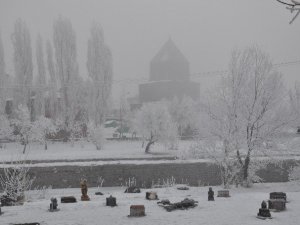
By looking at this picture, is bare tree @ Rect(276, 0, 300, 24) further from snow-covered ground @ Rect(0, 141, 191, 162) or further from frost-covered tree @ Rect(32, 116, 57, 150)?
frost-covered tree @ Rect(32, 116, 57, 150)

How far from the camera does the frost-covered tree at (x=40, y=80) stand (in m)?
41.3

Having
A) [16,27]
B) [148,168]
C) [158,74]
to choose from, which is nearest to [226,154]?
[148,168]

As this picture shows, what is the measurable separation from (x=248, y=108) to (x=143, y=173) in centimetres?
767

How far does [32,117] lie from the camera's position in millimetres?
40156

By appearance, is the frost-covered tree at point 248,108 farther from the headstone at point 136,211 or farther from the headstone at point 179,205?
the headstone at point 136,211

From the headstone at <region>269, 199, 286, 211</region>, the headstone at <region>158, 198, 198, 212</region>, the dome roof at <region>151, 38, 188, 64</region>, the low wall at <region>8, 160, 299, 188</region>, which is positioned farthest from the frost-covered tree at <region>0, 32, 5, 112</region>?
the dome roof at <region>151, 38, 188, 64</region>

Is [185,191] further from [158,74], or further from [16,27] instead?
[158,74]

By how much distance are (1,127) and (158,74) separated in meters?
42.8

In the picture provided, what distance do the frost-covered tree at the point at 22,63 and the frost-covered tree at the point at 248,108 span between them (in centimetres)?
2655

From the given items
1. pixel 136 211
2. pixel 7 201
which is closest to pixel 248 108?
pixel 136 211

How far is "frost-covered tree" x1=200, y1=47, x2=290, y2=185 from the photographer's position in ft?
61.8

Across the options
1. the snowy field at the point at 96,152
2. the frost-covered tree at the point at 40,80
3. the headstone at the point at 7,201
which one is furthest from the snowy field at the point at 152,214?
the frost-covered tree at the point at 40,80

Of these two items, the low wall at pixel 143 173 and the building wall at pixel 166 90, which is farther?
the building wall at pixel 166 90

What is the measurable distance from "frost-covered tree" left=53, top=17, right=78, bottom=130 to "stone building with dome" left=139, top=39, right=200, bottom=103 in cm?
2915
